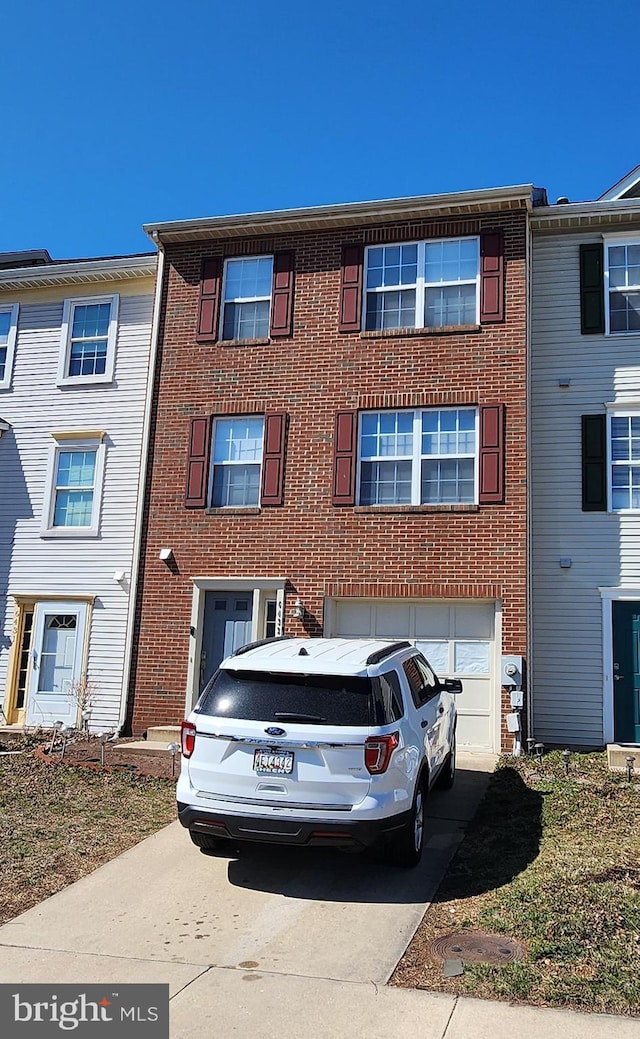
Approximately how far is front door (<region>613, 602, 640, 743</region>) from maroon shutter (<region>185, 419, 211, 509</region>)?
22.2ft

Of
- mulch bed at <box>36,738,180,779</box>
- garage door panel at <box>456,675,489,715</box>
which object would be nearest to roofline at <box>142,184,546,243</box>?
garage door panel at <box>456,675,489,715</box>

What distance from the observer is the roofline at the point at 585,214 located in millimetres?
13562

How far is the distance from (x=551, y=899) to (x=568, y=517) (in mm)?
8053

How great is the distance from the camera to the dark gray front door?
1380cm

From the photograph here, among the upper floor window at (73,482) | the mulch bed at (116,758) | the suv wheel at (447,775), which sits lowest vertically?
the mulch bed at (116,758)

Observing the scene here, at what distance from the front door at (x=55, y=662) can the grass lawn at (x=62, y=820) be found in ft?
11.2

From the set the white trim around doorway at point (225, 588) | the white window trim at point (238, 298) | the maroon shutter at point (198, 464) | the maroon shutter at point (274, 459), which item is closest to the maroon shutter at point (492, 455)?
the maroon shutter at point (274, 459)

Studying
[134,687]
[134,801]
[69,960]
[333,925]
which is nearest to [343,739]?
[333,925]

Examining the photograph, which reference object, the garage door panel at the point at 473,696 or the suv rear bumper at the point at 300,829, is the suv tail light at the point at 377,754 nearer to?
the suv rear bumper at the point at 300,829

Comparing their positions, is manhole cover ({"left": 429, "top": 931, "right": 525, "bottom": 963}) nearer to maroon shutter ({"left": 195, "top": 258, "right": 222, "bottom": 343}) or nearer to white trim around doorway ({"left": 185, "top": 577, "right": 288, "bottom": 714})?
white trim around doorway ({"left": 185, "top": 577, "right": 288, "bottom": 714})

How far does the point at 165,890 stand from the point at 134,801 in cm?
278

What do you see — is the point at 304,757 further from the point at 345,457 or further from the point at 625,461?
the point at 625,461

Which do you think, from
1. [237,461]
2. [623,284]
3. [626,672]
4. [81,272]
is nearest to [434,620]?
[626,672]

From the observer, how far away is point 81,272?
16047mm
